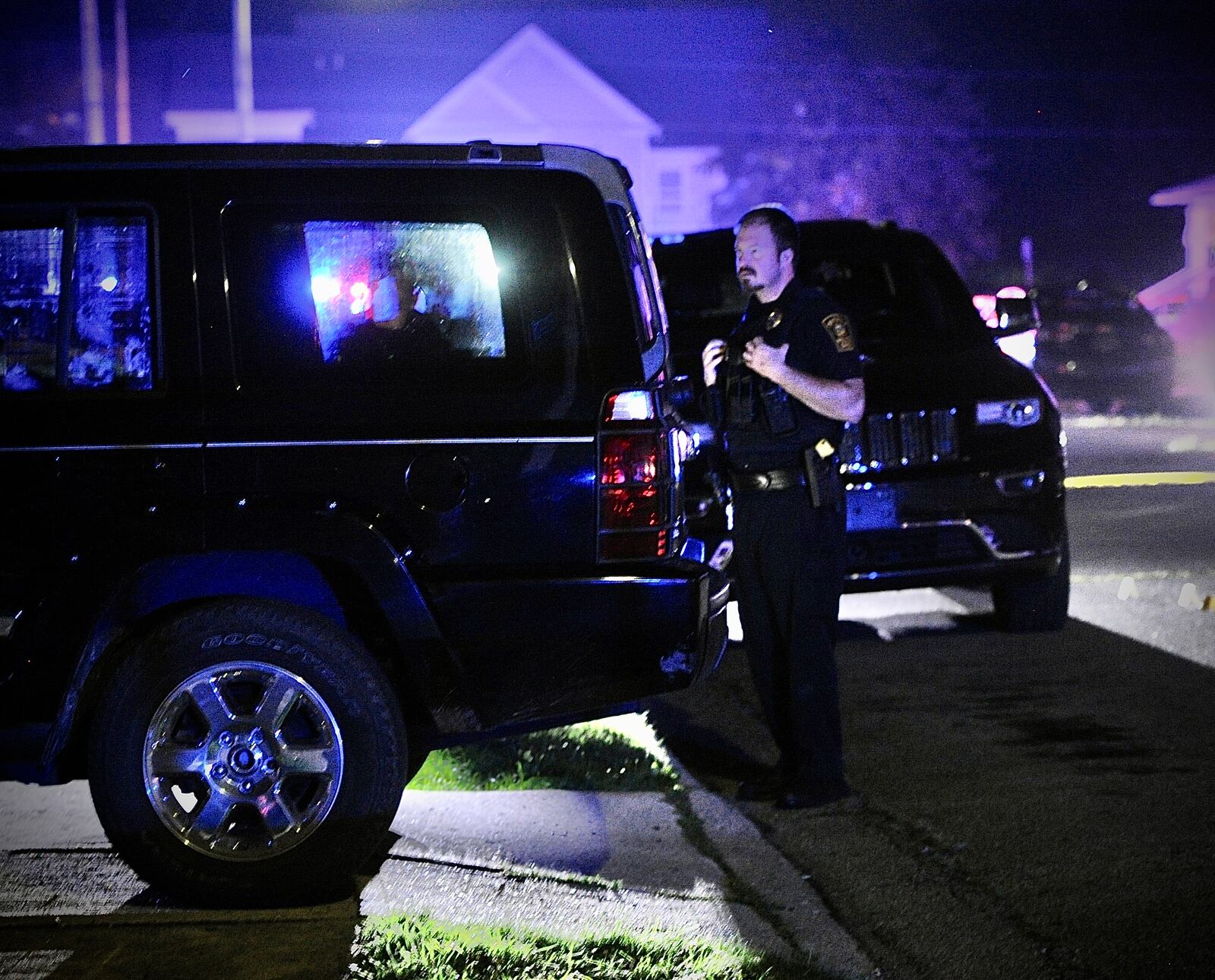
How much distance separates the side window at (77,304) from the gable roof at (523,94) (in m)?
49.9

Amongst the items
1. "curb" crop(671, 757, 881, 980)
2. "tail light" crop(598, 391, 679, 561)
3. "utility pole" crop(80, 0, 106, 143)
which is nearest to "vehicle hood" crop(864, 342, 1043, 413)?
"curb" crop(671, 757, 881, 980)

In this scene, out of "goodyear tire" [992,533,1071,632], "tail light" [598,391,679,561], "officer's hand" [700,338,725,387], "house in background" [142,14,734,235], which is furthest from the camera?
"house in background" [142,14,734,235]

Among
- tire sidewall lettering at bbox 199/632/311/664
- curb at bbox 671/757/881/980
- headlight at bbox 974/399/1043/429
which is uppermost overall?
headlight at bbox 974/399/1043/429

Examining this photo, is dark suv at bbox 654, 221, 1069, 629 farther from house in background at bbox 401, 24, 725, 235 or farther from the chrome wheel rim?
house in background at bbox 401, 24, 725, 235

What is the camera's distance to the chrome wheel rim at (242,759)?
4.27 meters

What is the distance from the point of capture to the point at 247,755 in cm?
432

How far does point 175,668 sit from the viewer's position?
13.9 feet

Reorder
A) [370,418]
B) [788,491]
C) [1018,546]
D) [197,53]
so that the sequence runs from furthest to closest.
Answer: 1. [197,53]
2. [1018,546]
3. [788,491]
4. [370,418]

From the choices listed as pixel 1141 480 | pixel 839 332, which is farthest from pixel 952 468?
pixel 1141 480

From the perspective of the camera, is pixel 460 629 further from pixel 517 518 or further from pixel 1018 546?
pixel 1018 546

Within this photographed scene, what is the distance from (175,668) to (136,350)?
31.6 inches

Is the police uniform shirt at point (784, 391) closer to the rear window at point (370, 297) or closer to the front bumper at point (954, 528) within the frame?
the rear window at point (370, 297)

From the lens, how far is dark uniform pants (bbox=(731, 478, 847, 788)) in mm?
5250

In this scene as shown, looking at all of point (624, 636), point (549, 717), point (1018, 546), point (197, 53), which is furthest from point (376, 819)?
point (197, 53)
